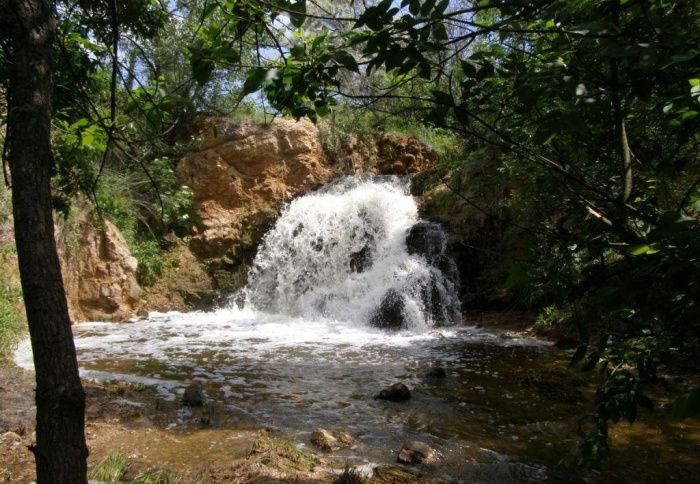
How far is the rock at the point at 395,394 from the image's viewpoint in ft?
18.2

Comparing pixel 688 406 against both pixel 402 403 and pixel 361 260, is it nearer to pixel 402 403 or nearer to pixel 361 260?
pixel 402 403

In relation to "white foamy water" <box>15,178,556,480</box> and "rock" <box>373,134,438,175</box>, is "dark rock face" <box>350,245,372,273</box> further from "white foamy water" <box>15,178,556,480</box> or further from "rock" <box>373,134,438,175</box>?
"rock" <box>373,134,438,175</box>

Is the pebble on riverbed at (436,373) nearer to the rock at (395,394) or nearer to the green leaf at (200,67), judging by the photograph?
the rock at (395,394)

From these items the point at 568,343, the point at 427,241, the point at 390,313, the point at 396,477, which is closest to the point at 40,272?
the point at 568,343

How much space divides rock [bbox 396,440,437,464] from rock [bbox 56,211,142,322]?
8.79 meters

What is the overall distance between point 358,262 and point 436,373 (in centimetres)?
653

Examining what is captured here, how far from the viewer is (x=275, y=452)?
383 cm

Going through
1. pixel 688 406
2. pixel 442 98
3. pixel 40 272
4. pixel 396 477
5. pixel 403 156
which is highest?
pixel 403 156

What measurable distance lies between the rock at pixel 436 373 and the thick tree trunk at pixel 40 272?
5432mm

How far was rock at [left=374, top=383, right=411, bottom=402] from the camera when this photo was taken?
5551mm

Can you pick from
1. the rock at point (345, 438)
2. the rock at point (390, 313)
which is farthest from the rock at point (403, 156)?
the rock at point (345, 438)

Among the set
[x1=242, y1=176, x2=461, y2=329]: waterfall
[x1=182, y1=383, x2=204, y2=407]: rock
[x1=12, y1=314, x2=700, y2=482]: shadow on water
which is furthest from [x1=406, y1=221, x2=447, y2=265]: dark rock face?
[x1=182, y1=383, x2=204, y2=407]: rock

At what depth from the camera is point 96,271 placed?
1093cm

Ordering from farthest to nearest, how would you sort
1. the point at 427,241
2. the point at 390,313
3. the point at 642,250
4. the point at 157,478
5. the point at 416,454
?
the point at 427,241 → the point at 390,313 → the point at 416,454 → the point at 157,478 → the point at 642,250
